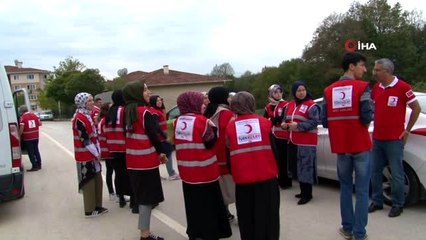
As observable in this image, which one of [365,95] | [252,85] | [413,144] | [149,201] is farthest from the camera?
[252,85]

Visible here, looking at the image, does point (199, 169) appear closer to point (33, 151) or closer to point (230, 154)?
point (230, 154)

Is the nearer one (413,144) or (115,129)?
(413,144)

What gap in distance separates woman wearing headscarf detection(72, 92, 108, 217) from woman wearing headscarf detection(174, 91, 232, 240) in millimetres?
2268

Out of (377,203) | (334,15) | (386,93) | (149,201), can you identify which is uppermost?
(334,15)

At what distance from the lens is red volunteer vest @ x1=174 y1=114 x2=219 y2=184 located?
470cm

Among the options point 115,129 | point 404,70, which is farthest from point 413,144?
point 404,70

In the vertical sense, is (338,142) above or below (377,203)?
above

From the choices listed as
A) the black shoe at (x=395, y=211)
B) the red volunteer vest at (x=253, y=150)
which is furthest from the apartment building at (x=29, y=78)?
the red volunteer vest at (x=253, y=150)

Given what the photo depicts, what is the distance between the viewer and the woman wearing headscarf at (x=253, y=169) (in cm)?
434

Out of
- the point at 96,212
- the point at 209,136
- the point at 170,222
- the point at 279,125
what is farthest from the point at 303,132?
the point at 96,212

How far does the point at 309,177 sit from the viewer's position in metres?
6.64

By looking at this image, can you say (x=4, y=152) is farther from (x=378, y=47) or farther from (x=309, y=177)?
(x=378, y=47)

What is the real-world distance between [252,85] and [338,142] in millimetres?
50920

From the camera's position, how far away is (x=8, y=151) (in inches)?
264
